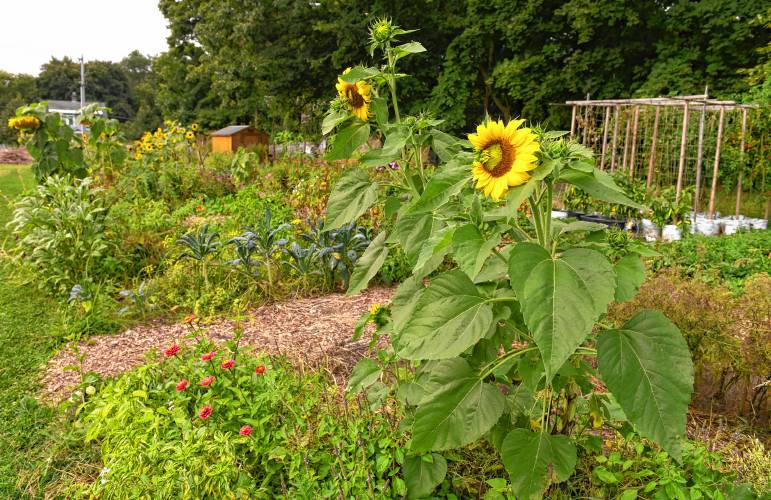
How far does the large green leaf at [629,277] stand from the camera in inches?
55.4

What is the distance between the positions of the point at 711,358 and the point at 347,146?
2119 mm

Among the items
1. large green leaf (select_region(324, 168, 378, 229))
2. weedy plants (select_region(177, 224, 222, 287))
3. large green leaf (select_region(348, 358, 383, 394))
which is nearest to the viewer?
large green leaf (select_region(324, 168, 378, 229))

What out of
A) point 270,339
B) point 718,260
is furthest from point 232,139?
point 270,339

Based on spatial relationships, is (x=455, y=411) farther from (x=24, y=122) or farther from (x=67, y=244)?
(x=24, y=122)

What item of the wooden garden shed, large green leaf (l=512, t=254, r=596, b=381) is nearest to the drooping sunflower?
large green leaf (l=512, t=254, r=596, b=381)

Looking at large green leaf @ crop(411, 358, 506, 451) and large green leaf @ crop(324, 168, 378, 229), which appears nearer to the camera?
large green leaf @ crop(411, 358, 506, 451)

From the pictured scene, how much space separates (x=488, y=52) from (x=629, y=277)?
18.9 m

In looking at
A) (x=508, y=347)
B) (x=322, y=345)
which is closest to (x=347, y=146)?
(x=508, y=347)

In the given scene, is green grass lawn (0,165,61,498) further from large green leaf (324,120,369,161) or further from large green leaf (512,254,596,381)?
large green leaf (512,254,596,381)

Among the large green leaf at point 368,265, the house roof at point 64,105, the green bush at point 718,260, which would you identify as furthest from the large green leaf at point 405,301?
the house roof at point 64,105

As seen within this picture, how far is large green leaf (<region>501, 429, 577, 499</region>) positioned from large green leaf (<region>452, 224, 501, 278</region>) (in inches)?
21.6

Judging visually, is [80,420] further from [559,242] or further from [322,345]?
[559,242]

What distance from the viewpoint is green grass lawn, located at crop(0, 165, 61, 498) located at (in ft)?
8.70

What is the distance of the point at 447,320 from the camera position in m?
1.48
